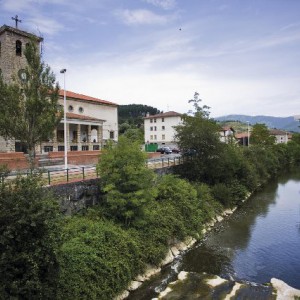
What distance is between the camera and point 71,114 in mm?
45125

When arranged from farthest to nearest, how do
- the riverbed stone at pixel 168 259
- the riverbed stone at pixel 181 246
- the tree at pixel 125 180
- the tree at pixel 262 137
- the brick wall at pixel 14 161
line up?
the tree at pixel 262 137 < the brick wall at pixel 14 161 < the riverbed stone at pixel 181 246 < the riverbed stone at pixel 168 259 < the tree at pixel 125 180

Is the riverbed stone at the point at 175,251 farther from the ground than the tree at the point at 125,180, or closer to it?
closer to it

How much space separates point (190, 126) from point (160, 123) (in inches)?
2292

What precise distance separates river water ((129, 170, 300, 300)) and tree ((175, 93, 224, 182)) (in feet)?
18.5

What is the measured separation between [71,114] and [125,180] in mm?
30058

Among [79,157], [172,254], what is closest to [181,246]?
[172,254]

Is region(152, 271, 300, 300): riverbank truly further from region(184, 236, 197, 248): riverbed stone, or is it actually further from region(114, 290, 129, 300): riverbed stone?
region(184, 236, 197, 248): riverbed stone

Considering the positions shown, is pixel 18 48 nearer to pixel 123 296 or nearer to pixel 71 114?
pixel 71 114

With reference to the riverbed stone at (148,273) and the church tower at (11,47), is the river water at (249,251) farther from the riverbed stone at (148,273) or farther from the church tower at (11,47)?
the church tower at (11,47)

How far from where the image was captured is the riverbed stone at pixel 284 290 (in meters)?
14.1

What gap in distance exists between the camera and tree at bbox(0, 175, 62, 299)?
926cm

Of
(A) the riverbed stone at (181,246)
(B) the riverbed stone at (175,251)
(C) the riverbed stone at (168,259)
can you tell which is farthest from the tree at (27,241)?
(A) the riverbed stone at (181,246)

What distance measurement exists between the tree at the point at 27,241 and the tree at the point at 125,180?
731 centimetres

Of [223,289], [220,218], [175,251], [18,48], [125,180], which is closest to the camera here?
[223,289]
